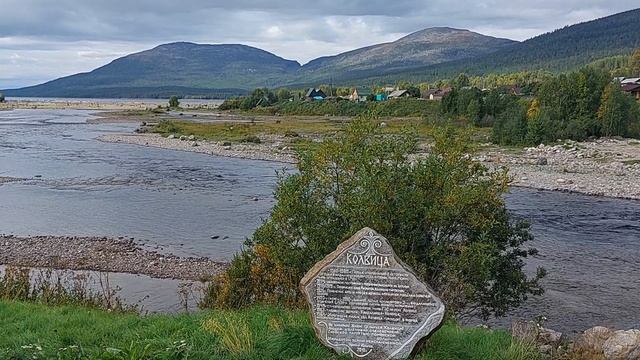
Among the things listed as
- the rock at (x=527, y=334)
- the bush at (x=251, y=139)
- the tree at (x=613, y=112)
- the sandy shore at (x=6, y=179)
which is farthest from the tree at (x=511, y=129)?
the rock at (x=527, y=334)

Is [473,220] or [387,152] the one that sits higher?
[387,152]

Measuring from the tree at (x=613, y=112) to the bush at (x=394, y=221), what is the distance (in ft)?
173

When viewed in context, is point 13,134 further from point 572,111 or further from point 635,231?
point 635,231

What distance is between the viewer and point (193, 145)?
62.0 m

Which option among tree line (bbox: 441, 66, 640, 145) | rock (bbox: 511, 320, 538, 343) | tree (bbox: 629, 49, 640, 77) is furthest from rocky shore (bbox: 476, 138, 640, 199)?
tree (bbox: 629, 49, 640, 77)

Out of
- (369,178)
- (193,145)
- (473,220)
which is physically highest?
(369,178)

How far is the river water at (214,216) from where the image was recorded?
59.8 feet

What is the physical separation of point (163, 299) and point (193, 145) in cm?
4500

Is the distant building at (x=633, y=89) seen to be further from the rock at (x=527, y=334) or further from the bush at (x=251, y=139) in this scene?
the rock at (x=527, y=334)

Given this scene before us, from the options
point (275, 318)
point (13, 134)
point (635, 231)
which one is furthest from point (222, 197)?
point (13, 134)

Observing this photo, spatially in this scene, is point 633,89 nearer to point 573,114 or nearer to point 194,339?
point 573,114

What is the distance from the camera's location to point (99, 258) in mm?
22969

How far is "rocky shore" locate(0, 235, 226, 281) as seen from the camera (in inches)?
842

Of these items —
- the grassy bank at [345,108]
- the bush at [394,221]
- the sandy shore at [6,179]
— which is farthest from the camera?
the grassy bank at [345,108]
